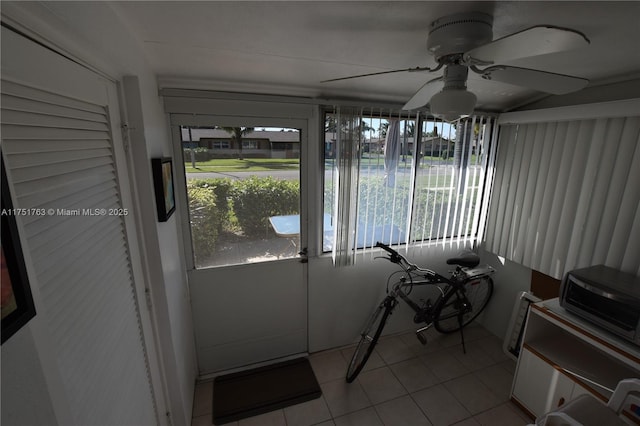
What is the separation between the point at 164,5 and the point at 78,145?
1.80ft

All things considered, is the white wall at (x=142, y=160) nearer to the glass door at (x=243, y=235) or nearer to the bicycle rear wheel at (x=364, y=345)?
the glass door at (x=243, y=235)

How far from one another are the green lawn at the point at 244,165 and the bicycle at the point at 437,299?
983 mm

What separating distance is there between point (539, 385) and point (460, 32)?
7.27ft

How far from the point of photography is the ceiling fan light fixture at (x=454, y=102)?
3.50 feet

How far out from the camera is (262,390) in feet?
6.81

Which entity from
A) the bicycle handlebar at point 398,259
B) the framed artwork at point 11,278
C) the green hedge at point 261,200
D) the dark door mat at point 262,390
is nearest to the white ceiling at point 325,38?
the green hedge at point 261,200

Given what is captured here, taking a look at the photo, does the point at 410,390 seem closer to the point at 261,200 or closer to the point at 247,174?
the point at 261,200

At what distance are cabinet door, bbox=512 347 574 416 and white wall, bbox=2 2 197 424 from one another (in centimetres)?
A: 228

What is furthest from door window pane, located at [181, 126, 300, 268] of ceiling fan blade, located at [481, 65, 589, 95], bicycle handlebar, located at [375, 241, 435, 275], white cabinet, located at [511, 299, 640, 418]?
white cabinet, located at [511, 299, 640, 418]

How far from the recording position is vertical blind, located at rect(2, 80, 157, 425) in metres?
0.59

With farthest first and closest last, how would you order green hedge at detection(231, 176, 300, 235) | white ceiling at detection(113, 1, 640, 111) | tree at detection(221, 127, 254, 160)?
green hedge at detection(231, 176, 300, 235), tree at detection(221, 127, 254, 160), white ceiling at detection(113, 1, 640, 111)

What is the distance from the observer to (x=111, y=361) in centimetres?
94

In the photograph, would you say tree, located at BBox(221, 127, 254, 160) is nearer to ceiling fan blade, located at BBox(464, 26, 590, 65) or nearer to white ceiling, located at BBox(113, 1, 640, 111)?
white ceiling, located at BBox(113, 1, 640, 111)

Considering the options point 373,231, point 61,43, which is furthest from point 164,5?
point 373,231
